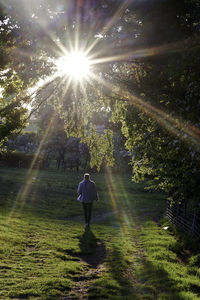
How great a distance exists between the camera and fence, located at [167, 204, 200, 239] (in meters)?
11.9

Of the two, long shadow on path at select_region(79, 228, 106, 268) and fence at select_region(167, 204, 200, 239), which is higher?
fence at select_region(167, 204, 200, 239)

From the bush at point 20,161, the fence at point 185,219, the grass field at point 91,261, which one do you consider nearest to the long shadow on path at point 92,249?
the grass field at point 91,261

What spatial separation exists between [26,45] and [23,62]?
0.47 m

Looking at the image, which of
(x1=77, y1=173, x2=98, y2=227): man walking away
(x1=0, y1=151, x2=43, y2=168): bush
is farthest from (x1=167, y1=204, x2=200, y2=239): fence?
(x1=0, y1=151, x2=43, y2=168): bush

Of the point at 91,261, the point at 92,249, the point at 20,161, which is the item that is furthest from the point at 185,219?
the point at 20,161

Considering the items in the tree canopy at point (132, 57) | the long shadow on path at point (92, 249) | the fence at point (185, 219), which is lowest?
the long shadow on path at point (92, 249)

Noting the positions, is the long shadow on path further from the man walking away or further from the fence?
the fence

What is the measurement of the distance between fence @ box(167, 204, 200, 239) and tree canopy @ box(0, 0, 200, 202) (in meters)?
4.69

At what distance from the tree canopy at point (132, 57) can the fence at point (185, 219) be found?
15.4ft

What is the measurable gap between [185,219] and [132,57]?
896 cm

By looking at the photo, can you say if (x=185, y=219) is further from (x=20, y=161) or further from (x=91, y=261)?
(x=20, y=161)

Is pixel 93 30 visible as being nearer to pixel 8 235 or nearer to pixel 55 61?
pixel 55 61

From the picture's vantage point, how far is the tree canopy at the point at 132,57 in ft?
20.5

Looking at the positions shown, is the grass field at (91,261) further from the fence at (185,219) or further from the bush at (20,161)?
the bush at (20,161)
